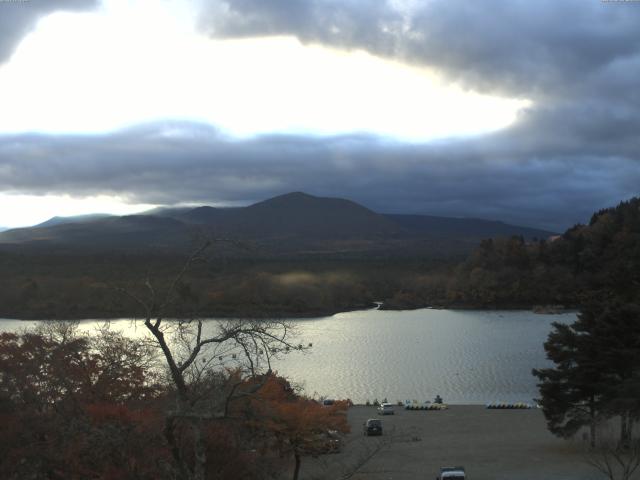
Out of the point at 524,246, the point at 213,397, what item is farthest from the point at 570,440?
the point at 524,246

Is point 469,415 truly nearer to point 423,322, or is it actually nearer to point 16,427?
point 16,427

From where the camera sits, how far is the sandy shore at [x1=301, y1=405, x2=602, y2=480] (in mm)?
15922

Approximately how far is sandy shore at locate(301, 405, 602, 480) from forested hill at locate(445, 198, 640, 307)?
194ft

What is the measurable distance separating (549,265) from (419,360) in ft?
183

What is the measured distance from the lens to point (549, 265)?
9244 centimetres

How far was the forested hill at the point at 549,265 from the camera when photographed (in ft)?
280

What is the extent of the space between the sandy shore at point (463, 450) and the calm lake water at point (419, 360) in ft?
13.8

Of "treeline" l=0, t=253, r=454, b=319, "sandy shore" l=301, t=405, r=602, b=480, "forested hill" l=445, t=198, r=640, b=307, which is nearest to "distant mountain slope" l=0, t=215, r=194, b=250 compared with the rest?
"treeline" l=0, t=253, r=454, b=319

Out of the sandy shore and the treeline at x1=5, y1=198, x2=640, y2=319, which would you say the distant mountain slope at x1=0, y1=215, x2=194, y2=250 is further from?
the sandy shore

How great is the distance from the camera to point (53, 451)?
9.45m

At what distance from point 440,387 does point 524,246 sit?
6608cm

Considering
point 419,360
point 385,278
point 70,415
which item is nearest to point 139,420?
point 70,415

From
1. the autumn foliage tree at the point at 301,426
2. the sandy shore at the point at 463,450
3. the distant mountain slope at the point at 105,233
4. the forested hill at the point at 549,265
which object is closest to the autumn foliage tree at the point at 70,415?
the autumn foliage tree at the point at 301,426

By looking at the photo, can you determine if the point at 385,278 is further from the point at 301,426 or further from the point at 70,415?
the point at 70,415
